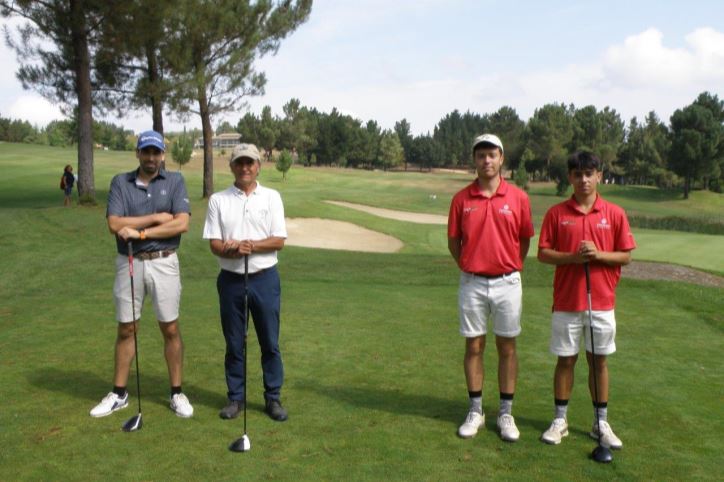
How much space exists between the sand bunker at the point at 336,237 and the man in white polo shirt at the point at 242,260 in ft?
47.1

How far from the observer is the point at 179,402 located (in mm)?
5176

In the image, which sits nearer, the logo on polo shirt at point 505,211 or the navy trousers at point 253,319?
the logo on polo shirt at point 505,211

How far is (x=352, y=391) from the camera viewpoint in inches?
222

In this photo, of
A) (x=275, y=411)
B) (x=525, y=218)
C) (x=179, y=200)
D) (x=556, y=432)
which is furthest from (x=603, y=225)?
(x=179, y=200)

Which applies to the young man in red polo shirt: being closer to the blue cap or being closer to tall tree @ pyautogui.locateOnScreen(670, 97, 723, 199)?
the blue cap

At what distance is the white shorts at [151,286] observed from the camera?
5258 millimetres

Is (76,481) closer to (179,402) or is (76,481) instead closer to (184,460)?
(184,460)

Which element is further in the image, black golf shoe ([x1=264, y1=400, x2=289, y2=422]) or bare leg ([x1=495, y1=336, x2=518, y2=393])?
black golf shoe ([x1=264, y1=400, x2=289, y2=422])

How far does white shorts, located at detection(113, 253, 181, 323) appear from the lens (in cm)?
526

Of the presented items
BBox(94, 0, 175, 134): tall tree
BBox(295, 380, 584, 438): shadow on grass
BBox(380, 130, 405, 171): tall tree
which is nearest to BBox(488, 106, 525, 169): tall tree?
BBox(380, 130, 405, 171): tall tree

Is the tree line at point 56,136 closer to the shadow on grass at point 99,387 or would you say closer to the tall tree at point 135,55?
the tall tree at point 135,55

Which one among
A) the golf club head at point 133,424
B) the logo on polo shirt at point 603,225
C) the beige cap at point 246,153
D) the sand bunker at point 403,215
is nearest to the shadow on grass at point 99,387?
the golf club head at point 133,424

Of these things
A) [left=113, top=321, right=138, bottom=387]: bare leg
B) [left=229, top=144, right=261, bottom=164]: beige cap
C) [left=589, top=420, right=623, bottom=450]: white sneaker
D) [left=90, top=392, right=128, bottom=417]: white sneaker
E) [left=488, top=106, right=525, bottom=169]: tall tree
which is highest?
[left=488, top=106, right=525, bottom=169]: tall tree

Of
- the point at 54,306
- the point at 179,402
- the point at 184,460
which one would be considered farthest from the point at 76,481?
the point at 54,306
